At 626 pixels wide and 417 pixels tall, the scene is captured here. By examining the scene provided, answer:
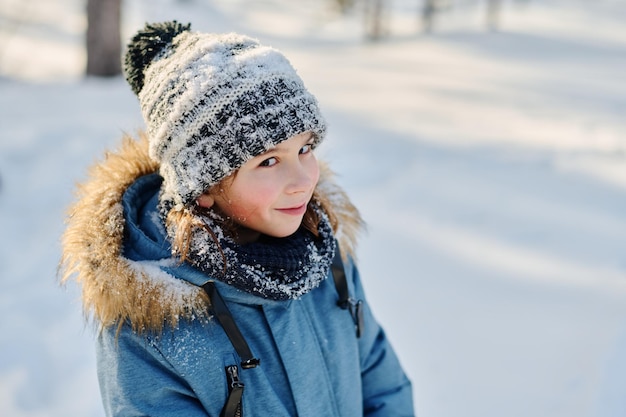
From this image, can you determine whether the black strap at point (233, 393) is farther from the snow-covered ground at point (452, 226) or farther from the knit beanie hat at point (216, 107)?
the snow-covered ground at point (452, 226)

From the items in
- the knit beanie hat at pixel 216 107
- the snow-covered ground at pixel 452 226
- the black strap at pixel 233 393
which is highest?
the knit beanie hat at pixel 216 107

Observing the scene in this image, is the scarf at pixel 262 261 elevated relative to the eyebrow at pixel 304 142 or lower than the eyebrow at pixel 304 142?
lower

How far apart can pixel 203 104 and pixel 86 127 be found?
3794 millimetres

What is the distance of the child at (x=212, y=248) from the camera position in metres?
1.29

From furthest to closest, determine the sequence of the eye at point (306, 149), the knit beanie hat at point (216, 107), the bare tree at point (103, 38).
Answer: the bare tree at point (103, 38), the eye at point (306, 149), the knit beanie hat at point (216, 107)

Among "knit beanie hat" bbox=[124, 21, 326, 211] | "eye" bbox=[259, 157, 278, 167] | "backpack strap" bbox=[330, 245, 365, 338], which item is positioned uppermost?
"knit beanie hat" bbox=[124, 21, 326, 211]

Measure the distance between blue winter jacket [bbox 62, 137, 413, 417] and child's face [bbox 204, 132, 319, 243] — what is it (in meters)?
0.17

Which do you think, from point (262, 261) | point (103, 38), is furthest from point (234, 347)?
point (103, 38)

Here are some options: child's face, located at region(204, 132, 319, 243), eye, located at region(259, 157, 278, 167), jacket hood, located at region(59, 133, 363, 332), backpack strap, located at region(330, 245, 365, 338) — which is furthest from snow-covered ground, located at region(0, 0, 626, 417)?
eye, located at region(259, 157, 278, 167)

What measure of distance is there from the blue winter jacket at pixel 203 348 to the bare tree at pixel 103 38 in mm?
5745

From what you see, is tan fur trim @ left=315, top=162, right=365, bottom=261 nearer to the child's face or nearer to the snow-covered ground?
the child's face

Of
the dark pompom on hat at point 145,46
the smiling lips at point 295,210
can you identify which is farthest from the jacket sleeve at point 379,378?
the dark pompom on hat at point 145,46

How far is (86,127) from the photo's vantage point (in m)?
4.70

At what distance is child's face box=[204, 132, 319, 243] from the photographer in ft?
4.34
